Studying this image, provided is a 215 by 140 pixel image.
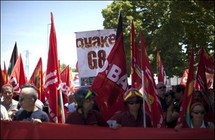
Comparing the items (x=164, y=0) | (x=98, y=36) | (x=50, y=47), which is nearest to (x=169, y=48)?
(x=164, y=0)

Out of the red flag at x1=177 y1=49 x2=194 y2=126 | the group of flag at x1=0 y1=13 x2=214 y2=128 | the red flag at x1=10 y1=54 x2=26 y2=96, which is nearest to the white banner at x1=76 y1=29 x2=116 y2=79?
the red flag at x1=10 y1=54 x2=26 y2=96

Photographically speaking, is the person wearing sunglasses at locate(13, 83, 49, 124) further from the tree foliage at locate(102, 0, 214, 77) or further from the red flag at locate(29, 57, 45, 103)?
the tree foliage at locate(102, 0, 214, 77)

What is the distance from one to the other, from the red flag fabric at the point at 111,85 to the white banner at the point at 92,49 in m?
3.73

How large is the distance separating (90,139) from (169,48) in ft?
82.3

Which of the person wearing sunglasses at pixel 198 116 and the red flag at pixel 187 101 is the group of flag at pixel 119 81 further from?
the person wearing sunglasses at pixel 198 116

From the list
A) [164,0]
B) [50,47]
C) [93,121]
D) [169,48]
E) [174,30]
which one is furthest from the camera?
[169,48]

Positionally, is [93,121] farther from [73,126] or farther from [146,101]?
[146,101]

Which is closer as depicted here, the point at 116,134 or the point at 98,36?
the point at 116,134

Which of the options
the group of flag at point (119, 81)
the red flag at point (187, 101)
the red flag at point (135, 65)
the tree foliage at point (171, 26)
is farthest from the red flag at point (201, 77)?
the tree foliage at point (171, 26)

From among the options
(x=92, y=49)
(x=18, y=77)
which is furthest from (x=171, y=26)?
(x=18, y=77)

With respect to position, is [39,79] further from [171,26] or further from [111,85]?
[171,26]

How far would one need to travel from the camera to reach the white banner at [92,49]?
10.5m

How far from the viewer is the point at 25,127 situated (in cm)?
500

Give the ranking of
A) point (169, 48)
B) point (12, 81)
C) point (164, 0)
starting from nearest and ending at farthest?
point (12, 81) → point (164, 0) → point (169, 48)
